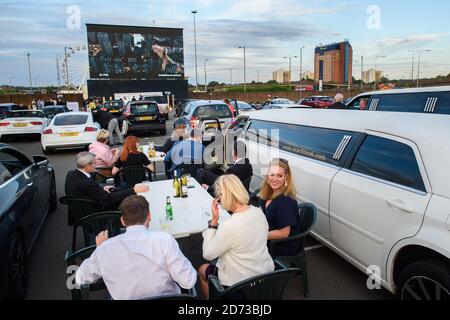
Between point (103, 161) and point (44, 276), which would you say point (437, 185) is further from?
point (103, 161)

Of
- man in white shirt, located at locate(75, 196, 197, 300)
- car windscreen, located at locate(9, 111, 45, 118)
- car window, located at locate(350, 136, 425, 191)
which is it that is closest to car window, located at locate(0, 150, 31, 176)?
man in white shirt, located at locate(75, 196, 197, 300)

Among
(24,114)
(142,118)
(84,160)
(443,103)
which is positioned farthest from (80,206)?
(24,114)

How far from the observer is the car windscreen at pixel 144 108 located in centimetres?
1634

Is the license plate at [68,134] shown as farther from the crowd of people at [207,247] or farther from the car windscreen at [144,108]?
the crowd of people at [207,247]

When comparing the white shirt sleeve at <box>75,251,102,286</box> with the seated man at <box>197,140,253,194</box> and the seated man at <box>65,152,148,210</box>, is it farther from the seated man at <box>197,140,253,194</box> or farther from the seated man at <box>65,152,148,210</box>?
the seated man at <box>197,140,253,194</box>

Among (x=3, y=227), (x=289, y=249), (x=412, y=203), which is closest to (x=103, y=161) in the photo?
(x=3, y=227)

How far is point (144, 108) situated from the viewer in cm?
1658

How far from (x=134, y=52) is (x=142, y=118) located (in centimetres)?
3431

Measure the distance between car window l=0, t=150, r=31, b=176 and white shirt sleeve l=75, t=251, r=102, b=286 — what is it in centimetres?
308

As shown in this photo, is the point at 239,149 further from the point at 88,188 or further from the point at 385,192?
the point at 385,192

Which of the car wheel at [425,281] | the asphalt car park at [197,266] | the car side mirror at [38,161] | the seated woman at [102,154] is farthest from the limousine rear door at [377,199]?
the seated woman at [102,154]

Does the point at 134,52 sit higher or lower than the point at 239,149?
higher
